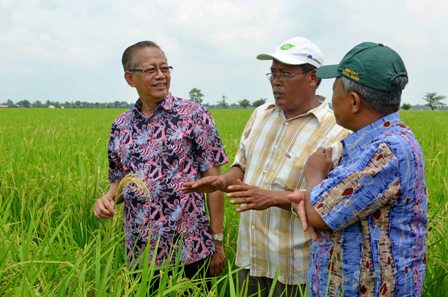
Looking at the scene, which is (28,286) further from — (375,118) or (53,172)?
(53,172)

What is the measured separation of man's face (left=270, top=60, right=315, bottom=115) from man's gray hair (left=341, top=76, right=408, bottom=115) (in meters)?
0.52

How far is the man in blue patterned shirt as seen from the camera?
4.57 feet

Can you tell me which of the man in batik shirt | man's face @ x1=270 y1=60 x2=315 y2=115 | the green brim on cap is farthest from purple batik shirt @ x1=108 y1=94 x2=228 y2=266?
the green brim on cap

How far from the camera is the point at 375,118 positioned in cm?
148

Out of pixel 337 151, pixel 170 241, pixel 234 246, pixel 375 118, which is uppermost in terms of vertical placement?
pixel 375 118

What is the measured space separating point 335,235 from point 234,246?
1.44m

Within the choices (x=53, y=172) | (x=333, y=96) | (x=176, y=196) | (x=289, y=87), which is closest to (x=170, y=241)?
(x=176, y=196)

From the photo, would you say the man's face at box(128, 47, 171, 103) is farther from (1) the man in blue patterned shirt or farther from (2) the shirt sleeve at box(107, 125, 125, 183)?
(1) the man in blue patterned shirt

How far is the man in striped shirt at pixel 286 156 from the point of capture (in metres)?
1.99

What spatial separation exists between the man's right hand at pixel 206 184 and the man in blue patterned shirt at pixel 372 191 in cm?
50

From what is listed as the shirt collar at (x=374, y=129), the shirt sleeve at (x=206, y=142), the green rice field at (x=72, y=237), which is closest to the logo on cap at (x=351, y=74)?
A: the shirt collar at (x=374, y=129)

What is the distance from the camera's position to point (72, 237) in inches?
81.6

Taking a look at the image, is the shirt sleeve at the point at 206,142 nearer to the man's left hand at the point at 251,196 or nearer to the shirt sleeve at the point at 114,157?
the shirt sleeve at the point at 114,157

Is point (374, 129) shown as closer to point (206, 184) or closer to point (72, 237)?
point (206, 184)
